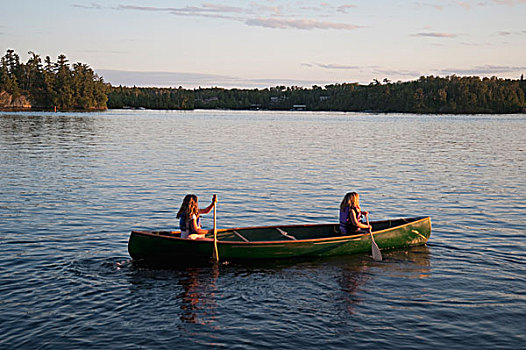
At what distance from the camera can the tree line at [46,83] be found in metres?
172

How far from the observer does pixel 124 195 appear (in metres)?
23.8

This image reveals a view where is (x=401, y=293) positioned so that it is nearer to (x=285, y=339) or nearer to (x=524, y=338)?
(x=524, y=338)

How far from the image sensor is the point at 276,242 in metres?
14.2

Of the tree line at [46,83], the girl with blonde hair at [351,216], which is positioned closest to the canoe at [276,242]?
the girl with blonde hair at [351,216]

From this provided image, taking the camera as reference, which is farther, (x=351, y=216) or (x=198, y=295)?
(x=351, y=216)

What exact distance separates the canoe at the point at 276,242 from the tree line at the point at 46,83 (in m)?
169

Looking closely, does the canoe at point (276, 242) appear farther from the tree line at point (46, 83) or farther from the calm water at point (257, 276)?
the tree line at point (46, 83)

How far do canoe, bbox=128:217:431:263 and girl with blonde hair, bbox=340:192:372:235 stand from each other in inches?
15.1

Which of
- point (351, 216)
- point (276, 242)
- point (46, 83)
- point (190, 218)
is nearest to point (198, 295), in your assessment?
point (190, 218)

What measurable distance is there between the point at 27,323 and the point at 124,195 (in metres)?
14.0

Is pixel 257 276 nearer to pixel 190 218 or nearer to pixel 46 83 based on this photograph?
pixel 190 218

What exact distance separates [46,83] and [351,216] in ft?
573

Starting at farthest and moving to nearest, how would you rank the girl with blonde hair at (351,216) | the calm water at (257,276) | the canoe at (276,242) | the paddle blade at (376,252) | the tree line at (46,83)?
the tree line at (46,83) < the girl with blonde hair at (351,216) < the paddle blade at (376,252) < the canoe at (276,242) < the calm water at (257,276)

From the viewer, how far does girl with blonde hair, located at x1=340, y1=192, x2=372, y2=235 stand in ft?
49.5
